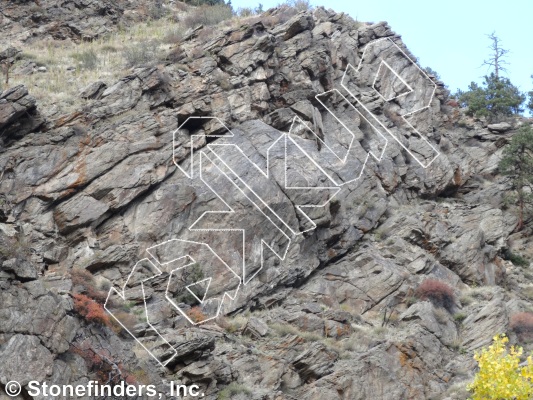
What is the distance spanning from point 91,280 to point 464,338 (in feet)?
35.0

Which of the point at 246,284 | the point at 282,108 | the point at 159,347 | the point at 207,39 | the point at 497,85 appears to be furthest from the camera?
the point at 497,85

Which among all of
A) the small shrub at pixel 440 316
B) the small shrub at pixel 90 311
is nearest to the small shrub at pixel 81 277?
the small shrub at pixel 90 311

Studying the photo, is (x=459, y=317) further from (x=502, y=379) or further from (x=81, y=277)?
(x=81, y=277)

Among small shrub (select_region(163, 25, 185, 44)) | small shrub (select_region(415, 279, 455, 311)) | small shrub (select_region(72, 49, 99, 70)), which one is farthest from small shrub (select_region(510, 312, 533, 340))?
small shrub (select_region(72, 49, 99, 70))

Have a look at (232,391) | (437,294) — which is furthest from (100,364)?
(437,294)

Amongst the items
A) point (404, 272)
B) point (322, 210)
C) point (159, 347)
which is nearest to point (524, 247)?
point (404, 272)

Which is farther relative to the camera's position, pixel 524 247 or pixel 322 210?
pixel 524 247

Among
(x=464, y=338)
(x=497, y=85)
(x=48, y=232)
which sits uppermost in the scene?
(x=497, y=85)

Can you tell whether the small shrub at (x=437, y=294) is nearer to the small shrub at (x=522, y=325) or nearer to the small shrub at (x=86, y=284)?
the small shrub at (x=522, y=325)

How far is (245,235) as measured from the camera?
23.7 meters

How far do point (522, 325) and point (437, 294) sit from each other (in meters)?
2.60

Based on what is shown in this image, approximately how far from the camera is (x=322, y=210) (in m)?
25.5

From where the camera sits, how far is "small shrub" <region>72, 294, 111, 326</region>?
17.6 meters

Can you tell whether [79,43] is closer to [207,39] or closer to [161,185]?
[207,39]
